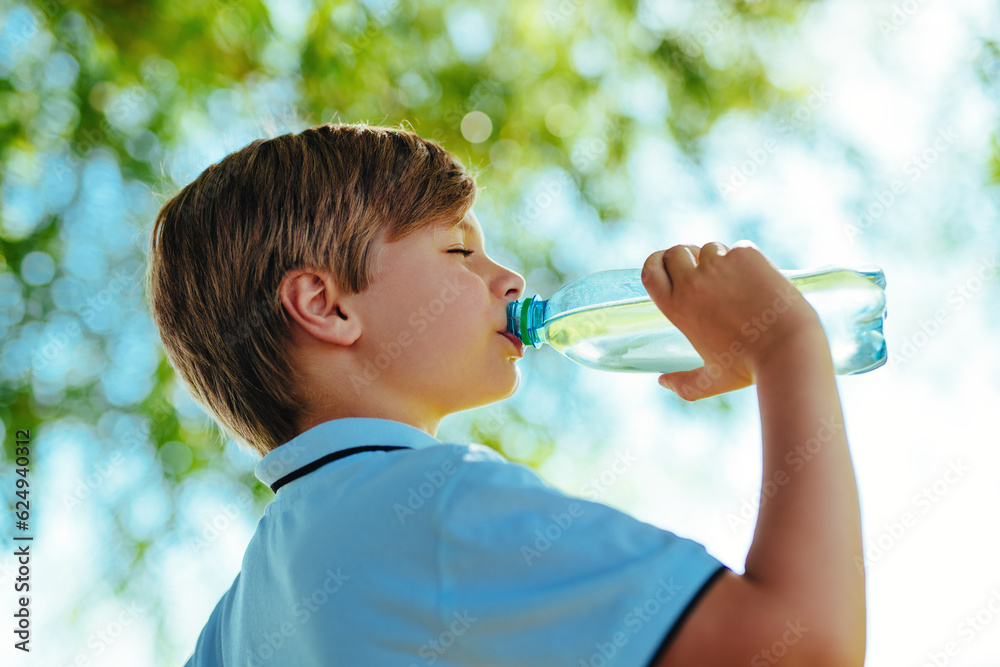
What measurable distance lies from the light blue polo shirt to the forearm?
0.13 feet

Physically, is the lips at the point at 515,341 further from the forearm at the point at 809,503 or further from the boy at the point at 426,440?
the forearm at the point at 809,503

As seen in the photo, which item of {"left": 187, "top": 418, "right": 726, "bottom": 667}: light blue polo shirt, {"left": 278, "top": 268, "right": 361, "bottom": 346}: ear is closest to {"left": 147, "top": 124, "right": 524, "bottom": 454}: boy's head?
{"left": 278, "top": 268, "right": 361, "bottom": 346}: ear

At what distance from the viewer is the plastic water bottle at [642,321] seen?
2.73 feet

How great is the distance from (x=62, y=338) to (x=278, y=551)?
1.32 meters

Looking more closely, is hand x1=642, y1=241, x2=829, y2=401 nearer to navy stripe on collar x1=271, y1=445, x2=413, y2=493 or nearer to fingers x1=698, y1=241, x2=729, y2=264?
fingers x1=698, y1=241, x2=729, y2=264

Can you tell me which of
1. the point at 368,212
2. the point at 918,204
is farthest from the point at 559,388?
the point at 368,212

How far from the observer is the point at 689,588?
441 mm

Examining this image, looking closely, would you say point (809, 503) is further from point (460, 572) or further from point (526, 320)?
point (526, 320)

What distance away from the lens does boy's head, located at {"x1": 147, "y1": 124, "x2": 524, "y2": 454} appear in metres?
0.73

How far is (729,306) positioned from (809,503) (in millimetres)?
148

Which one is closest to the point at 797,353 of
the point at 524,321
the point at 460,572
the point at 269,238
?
the point at 460,572

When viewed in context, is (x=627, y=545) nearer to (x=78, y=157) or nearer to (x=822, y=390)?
(x=822, y=390)

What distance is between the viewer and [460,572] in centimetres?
48

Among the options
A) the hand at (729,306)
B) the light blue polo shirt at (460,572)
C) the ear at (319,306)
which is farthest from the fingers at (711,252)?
the ear at (319,306)
